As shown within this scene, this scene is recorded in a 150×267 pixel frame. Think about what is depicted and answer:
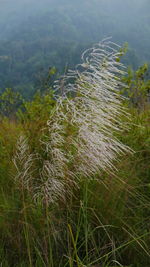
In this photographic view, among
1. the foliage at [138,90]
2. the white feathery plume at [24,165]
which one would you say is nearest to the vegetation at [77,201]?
the white feathery plume at [24,165]

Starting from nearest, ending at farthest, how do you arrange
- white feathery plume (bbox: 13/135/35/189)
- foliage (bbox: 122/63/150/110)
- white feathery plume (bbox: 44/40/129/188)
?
white feathery plume (bbox: 44/40/129/188), white feathery plume (bbox: 13/135/35/189), foliage (bbox: 122/63/150/110)

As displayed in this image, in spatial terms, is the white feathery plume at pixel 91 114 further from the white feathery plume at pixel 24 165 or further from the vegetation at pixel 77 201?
the white feathery plume at pixel 24 165

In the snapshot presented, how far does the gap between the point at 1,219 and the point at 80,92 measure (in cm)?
121

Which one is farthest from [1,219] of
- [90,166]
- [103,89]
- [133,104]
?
[133,104]

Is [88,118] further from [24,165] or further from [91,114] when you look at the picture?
[24,165]

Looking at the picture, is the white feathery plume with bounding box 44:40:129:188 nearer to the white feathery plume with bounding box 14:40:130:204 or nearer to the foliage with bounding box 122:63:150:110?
the white feathery plume with bounding box 14:40:130:204

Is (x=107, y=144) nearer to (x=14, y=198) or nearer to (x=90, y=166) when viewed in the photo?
(x=90, y=166)

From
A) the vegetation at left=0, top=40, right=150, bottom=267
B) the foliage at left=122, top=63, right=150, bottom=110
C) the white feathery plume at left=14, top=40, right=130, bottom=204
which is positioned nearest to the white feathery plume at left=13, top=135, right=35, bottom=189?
the vegetation at left=0, top=40, right=150, bottom=267

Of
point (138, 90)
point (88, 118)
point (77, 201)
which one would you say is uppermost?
point (88, 118)

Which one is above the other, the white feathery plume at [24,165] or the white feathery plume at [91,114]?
the white feathery plume at [91,114]

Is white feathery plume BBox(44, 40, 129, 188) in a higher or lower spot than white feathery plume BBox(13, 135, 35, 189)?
higher

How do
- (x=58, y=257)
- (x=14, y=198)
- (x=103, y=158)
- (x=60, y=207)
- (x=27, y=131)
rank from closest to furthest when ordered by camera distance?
(x=103, y=158)
(x=58, y=257)
(x=60, y=207)
(x=14, y=198)
(x=27, y=131)

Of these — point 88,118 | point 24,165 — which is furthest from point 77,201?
point 88,118

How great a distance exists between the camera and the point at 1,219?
7.27 ft
